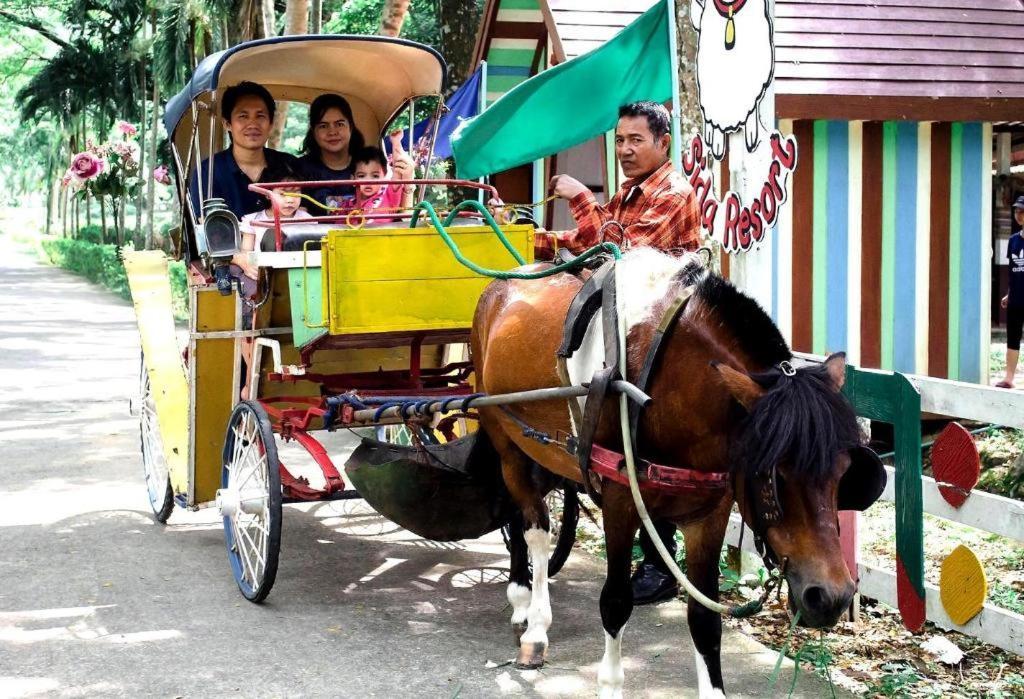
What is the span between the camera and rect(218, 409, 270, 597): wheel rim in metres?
5.70

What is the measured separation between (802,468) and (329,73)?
517 cm

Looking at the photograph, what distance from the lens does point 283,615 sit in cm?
561

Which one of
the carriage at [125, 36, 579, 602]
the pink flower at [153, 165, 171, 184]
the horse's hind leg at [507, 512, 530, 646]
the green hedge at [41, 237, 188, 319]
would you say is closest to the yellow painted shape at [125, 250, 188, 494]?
the carriage at [125, 36, 579, 602]

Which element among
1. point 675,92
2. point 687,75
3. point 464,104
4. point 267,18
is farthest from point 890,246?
point 267,18

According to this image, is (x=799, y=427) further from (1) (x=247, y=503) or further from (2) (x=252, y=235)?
(2) (x=252, y=235)

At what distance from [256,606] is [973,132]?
Answer: 24.2ft

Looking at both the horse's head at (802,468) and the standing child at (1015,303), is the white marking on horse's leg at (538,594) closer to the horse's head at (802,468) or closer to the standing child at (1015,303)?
the horse's head at (802,468)

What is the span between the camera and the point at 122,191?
27344 mm

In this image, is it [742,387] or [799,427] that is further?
[742,387]

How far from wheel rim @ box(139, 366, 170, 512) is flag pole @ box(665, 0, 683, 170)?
11.8ft

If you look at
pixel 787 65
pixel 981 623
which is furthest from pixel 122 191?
pixel 981 623

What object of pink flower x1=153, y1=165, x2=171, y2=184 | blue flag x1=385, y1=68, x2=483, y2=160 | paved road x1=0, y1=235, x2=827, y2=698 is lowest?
paved road x1=0, y1=235, x2=827, y2=698

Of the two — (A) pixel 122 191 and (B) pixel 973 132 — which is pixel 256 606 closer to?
(B) pixel 973 132

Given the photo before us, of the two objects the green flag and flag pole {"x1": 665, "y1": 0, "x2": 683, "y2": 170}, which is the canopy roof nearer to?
the green flag
